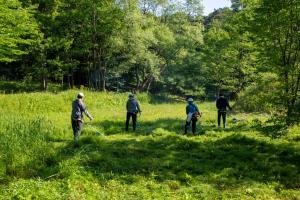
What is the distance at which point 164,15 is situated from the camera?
2490 inches

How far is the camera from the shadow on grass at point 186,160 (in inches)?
497

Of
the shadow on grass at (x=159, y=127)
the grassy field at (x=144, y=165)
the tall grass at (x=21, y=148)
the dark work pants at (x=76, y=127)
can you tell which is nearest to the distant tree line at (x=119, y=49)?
the shadow on grass at (x=159, y=127)

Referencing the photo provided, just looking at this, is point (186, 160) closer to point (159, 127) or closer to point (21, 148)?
point (21, 148)

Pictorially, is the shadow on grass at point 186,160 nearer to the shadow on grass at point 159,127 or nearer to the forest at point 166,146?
the forest at point 166,146

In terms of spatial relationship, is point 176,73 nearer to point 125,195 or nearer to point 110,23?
point 110,23

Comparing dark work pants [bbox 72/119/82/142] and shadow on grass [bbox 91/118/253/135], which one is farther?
shadow on grass [bbox 91/118/253/135]

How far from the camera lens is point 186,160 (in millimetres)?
14672

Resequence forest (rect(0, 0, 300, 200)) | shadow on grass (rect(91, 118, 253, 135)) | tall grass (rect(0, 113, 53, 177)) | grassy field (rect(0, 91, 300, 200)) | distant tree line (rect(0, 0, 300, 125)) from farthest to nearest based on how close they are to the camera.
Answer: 1. distant tree line (rect(0, 0, 300, 125))
2. shadow on grass (rect(91, 118, 253, 135))
3. tall grass (rect(0, 113, 53, 177))
4. forest (rect(0, 0, 300, 200))
5. grassy field (rect(0, 91, 300, 200))

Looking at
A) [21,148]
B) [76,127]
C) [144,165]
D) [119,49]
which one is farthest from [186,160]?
[119,49]

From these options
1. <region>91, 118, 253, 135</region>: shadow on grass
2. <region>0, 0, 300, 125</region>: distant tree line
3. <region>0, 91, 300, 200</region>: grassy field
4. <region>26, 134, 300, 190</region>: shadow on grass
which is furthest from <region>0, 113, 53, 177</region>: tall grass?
<region>0, 0, 300, 125</region>: distant tree line

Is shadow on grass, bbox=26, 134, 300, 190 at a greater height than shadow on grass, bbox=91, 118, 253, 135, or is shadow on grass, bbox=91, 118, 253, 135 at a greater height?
shadow on grass, bbox=91, 118, 253, 135

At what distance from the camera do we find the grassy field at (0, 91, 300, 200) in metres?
11.1

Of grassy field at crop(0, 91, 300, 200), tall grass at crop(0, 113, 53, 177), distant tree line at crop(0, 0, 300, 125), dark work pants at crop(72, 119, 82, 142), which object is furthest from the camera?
distant tree line at crop(0, 0, 300, 125)

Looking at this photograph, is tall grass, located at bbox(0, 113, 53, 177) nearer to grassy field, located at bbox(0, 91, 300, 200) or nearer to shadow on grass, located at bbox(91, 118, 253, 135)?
grassy field, located at bbox(0, 91, 300, 200)
